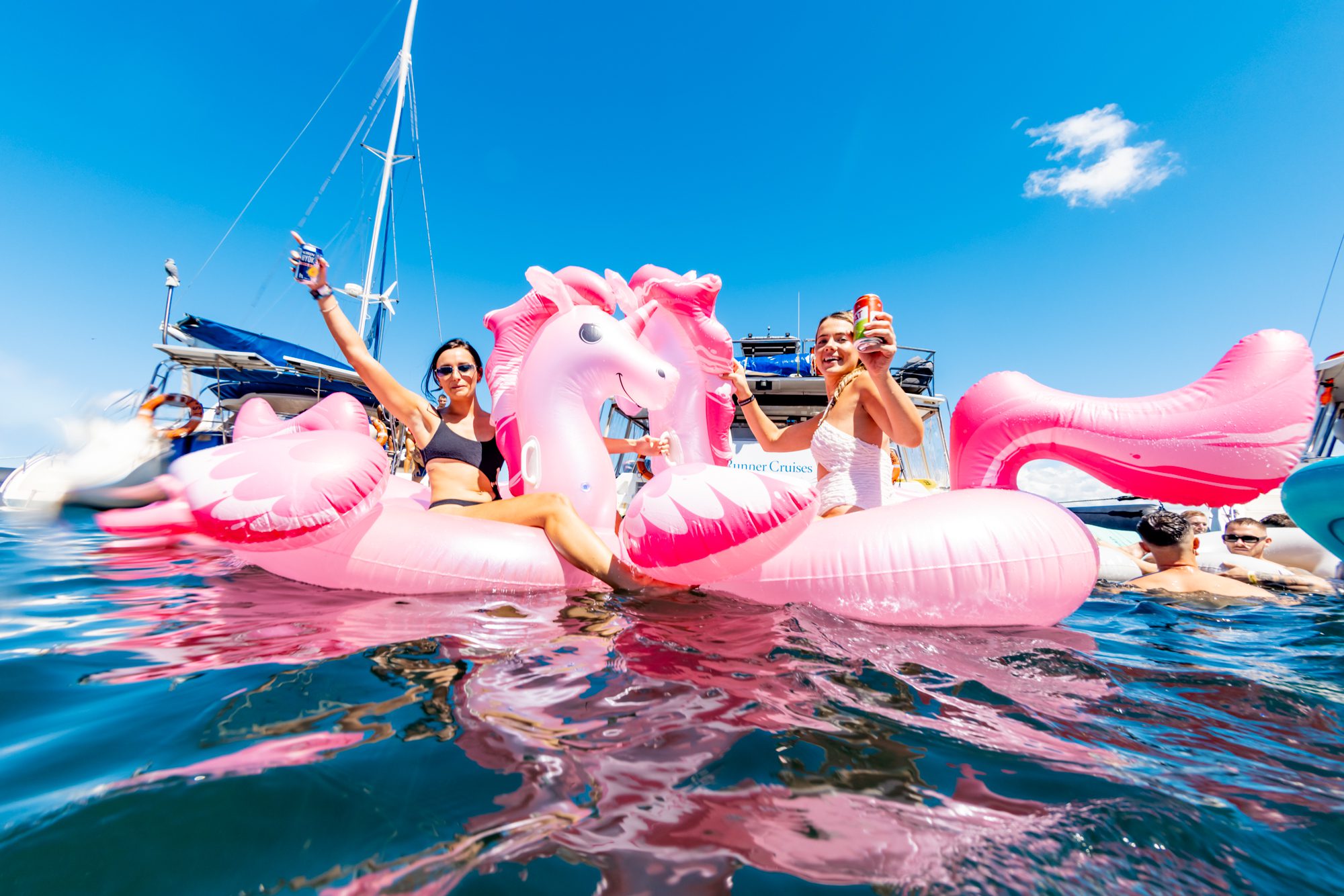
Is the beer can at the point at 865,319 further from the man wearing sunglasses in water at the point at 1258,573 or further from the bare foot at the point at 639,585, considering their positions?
the man wearing sunglasses in water at the point at 1258,573

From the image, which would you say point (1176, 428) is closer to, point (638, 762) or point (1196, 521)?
point (638, 762)

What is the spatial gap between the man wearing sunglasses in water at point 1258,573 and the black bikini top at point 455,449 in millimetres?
5079

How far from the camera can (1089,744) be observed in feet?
3.84

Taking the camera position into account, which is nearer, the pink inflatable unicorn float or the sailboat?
the pink inflatable unicorn float

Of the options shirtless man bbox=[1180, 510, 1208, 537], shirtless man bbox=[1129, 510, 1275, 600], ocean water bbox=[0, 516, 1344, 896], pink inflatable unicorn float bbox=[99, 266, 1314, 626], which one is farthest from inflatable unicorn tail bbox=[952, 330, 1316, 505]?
shirtless man bbox=[1180, 510, 1208, 537]

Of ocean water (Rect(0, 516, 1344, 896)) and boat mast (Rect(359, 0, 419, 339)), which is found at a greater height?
boat mast (Rect(359, 0, 419, 339))

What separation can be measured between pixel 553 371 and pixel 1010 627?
2.36 m

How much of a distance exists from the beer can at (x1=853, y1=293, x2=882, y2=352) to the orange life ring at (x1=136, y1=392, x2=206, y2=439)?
2.59 meters

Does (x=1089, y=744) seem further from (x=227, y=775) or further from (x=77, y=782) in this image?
(x=77, y=782)

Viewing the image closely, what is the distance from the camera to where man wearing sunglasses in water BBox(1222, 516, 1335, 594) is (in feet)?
13.0

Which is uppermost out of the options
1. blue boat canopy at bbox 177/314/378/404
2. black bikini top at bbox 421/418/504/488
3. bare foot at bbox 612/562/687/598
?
blue boat canopy at bbox 177/314/378/404

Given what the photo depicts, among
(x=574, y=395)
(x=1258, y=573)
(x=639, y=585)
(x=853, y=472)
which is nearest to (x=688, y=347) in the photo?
(x=574, y=395)

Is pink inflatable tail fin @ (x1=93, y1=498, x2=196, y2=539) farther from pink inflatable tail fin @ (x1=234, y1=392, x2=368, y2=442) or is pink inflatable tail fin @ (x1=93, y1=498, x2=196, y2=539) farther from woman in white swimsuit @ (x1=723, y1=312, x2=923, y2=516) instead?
woman in white swimsuit @ (x1=723, y1=312, x2=923, y2=516)

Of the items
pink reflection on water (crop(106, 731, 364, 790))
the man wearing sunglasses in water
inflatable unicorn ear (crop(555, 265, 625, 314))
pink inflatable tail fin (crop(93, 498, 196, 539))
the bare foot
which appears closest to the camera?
pink reflection on water (crop(106, 731, 364, 790))
